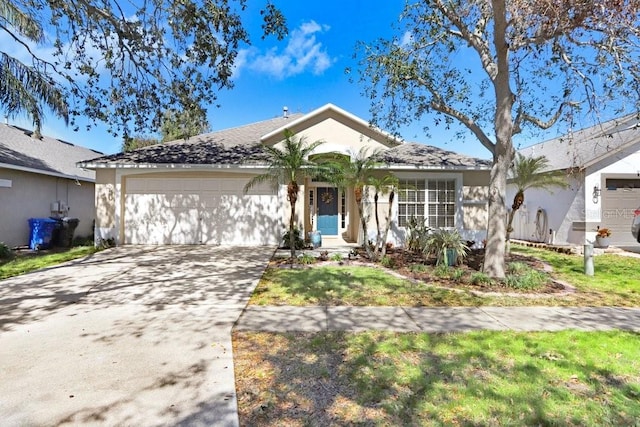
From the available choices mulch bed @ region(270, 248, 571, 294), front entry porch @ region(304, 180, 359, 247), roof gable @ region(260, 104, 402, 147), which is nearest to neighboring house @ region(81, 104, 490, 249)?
roof gable @ region(260, 104, 402, 147)

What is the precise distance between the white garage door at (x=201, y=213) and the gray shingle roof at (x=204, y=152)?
2.65 feet

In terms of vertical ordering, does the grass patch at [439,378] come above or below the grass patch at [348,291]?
below

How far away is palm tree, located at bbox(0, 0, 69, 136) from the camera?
820 cm

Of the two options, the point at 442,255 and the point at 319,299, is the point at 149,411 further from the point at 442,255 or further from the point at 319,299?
the point at 442,255

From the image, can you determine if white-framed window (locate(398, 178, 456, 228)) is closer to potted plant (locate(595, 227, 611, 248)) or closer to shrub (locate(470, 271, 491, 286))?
potted plant (locate(595, 227, 611, 248))

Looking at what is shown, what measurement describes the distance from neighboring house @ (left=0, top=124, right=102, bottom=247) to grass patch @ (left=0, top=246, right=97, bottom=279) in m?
2.25

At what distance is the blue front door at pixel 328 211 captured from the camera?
51.6ft

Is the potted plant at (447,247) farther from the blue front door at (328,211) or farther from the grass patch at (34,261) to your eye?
the grass patch at (34,261)

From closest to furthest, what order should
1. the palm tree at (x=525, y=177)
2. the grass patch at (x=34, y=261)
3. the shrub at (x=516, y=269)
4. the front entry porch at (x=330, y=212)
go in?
1. the shrub at (x=516, y=269)
2. the grass patch at (x=34, y=261)
3. the palm tree at (x=525, y=177)
4. the front entry porch at (x=330, y=212)

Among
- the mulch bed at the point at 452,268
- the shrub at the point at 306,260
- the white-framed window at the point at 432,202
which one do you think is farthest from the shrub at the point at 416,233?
the shrub at the point at 306,260

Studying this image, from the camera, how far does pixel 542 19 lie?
665 cm

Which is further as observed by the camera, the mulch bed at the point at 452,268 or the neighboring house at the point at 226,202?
the neighboring house at the point at 226,202

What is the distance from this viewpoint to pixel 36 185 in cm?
1381

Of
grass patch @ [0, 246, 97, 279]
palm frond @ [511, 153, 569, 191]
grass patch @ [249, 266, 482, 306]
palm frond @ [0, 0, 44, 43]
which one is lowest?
grass patch @ [249, 266, 482, 306]
